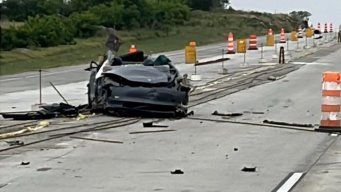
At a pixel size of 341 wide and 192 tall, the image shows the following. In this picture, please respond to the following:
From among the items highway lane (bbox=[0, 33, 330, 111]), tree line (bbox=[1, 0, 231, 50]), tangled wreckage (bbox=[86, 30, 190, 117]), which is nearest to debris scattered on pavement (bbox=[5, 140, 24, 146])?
tangled wreckage (bbox=[86, 30, 190, 117])

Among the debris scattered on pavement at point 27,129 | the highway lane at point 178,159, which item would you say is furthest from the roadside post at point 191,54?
the debris scattered on pavement at point 27,129

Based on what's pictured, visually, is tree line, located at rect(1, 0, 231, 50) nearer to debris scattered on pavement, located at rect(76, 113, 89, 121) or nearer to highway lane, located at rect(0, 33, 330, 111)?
highway lane, located at rect(0, 33, 330, 111)

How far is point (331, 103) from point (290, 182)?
20.4 ft

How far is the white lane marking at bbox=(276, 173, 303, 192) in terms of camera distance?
9500mm

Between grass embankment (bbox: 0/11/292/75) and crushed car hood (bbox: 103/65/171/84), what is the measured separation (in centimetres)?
1889

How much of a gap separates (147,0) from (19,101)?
190ft

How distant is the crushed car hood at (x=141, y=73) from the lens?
1734 centimetres

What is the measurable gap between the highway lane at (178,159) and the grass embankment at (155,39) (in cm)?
2216

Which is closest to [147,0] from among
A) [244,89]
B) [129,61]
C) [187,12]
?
[187,12]

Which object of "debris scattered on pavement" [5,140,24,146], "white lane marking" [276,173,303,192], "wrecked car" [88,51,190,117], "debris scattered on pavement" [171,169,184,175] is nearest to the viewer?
"white lane marking" [276,173,303,192]

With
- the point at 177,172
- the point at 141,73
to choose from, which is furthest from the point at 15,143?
the point at 141,73

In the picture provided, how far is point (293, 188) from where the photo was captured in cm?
959

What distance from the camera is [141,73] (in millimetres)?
17562

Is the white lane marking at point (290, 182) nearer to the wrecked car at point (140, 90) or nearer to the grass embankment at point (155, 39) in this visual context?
the wrecked car at point (140, 90)
